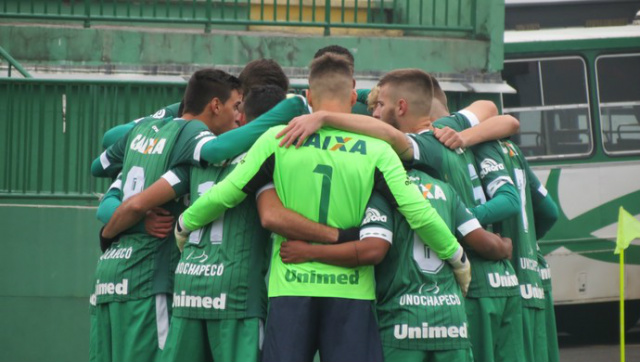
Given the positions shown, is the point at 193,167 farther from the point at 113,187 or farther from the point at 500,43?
the point at 500,43

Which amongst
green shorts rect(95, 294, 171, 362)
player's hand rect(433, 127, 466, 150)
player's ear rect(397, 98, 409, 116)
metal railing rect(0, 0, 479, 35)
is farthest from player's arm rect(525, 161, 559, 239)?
metal railing rect(0, 0, 479, 35)

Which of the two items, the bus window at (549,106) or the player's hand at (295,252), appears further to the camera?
the bus window at (549,106)

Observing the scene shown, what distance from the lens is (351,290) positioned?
19.0 ft

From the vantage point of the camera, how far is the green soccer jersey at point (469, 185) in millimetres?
6398

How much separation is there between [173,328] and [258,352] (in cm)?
50

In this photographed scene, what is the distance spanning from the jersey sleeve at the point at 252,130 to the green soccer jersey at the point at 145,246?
1.08 ft

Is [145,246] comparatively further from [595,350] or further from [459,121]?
[595,350]

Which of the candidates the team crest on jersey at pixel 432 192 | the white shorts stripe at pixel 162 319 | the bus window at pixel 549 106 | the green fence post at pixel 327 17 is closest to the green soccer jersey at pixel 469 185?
the team crest on jersey at pixel 432 192

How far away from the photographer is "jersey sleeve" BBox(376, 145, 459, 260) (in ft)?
19.1

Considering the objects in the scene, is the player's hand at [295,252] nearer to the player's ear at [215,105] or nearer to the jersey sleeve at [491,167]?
the player's ear at [215,105]

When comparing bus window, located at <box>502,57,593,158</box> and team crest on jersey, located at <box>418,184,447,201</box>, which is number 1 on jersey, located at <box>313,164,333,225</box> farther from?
bus window, located at <box>502,57,593,158</box>

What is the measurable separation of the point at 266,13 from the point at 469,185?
20.5 ft

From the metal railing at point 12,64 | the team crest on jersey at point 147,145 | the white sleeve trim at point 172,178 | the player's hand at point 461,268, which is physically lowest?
the player's hand at point 461,268

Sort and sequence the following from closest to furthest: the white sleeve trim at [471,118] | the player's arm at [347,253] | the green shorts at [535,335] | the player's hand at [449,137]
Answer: the player's arm at [347,253] < the player's hand at [449,137] < the green shorts at [535,335] < the white sleeve trim at [471,118]
